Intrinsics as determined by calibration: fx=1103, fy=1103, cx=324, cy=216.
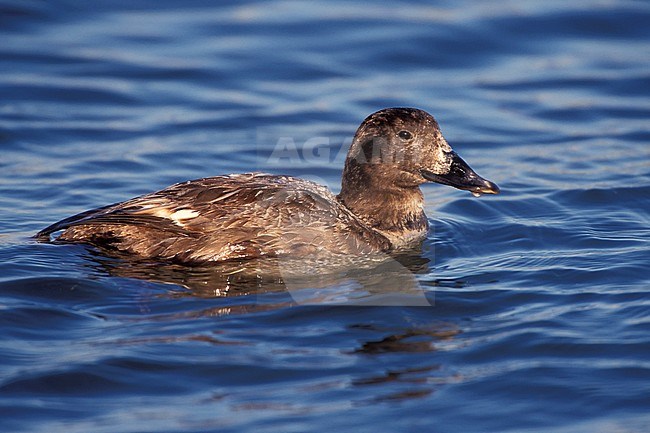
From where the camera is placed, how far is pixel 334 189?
35.1 ft

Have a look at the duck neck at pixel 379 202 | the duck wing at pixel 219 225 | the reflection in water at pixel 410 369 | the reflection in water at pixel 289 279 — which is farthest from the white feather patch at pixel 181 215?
the reflection in water at pixel 410 369

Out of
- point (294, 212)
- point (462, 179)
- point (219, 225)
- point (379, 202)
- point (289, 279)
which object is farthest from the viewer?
point (379, 202)

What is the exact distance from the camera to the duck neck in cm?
888

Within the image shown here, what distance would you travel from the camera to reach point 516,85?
539 inches

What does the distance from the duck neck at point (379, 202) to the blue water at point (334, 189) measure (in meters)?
0.30

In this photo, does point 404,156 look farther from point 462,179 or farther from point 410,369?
point 410,369

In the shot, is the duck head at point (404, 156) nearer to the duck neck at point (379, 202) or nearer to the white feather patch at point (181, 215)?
the duck neck at point (379, 202)

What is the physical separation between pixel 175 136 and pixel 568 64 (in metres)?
5.38

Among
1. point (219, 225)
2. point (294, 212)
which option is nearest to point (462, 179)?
point (294, 212)

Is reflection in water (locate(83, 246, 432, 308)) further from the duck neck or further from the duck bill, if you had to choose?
the duck bill

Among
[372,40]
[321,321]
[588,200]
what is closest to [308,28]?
[372,40]

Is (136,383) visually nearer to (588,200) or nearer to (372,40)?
(588,200)

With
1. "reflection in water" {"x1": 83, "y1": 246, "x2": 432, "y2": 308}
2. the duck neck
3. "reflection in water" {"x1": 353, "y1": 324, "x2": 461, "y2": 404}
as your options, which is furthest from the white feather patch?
"reflection in water" {"x1": 353, "y1": 324, "x2": 461, "y2": 404}

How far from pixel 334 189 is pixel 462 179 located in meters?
2.15
